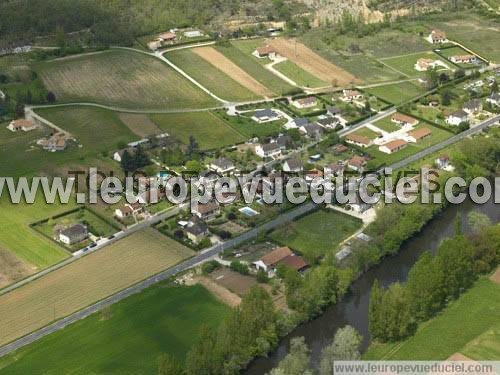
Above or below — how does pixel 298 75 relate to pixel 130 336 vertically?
below

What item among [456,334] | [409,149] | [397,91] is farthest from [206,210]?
[397,91]

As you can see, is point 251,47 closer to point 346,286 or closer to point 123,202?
point 123,202

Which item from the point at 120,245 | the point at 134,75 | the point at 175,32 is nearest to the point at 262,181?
the point at 120,245

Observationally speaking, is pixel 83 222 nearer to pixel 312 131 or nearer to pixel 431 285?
pixel 312 131

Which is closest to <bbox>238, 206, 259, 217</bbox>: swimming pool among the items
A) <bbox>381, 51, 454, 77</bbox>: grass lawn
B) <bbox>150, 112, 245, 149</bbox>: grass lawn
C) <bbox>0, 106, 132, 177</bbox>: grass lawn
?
<bbox>150, 112, 245, 149</bbox>: grass lawn

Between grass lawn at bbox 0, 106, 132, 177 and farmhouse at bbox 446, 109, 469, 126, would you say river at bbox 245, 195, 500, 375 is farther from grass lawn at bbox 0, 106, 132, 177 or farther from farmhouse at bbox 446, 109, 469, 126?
grass lawn at bbox 0, 106, 132, 177
